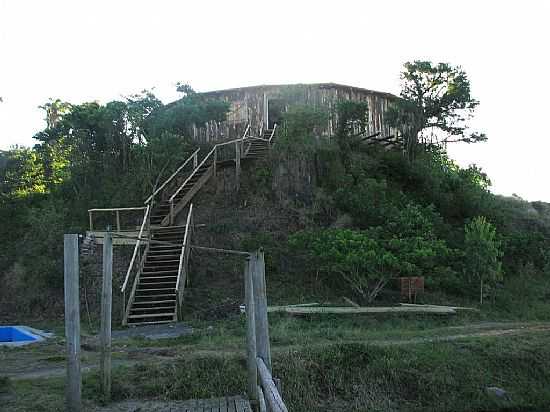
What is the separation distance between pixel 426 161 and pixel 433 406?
538 inches

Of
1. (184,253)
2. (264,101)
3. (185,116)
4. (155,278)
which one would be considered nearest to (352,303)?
(184,253)

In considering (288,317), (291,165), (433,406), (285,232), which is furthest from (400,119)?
(433,406)

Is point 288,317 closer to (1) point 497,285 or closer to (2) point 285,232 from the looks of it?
(2) point 285,232

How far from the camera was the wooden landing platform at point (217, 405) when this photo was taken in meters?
7.30

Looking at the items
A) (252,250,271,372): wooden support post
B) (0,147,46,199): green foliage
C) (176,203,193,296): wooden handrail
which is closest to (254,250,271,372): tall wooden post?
(252,250,271,372): wooden support post

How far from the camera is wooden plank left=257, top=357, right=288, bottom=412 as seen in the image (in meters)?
4.40

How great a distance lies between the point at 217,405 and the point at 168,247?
9323 millimetres

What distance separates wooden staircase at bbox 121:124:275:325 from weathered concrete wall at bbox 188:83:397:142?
1669mm

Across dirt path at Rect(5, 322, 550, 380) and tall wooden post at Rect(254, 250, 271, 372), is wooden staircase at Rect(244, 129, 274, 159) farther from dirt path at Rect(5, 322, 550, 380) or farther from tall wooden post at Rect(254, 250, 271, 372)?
tall wooden post at Rect(254, 250, 271, 372)

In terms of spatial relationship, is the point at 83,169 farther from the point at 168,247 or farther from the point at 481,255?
the point at 481,255

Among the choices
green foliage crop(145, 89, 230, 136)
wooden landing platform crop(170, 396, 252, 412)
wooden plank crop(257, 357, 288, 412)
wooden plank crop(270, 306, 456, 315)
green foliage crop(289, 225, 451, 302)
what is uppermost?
green foliage crop(145, 89, 230, 136)

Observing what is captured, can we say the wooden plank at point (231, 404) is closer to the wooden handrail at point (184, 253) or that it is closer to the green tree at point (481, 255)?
the wooden handrail at point (184, 253)

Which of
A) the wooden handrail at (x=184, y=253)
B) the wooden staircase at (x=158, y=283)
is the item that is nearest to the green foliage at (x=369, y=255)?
the wooden handrail at (x=184, y=253)

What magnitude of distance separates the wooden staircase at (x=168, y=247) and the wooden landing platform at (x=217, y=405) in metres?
3.63
